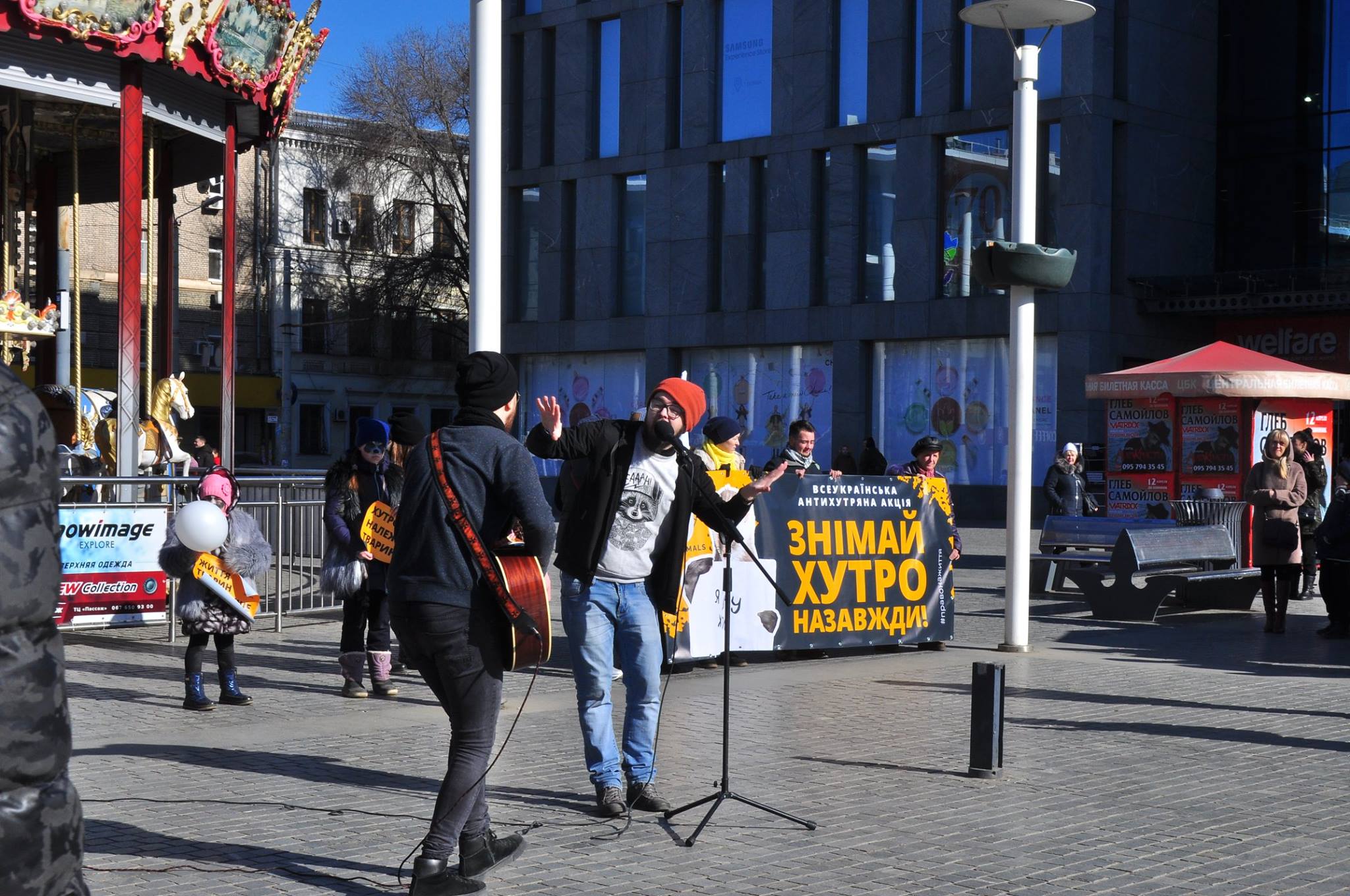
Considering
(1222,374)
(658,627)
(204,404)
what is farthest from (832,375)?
(658,627)

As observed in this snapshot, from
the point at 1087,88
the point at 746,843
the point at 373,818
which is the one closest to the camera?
the point at 746,843

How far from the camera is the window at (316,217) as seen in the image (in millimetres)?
58656

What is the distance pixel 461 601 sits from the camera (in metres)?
5.64

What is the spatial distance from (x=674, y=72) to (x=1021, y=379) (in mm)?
29219

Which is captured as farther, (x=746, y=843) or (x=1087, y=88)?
(x=1087, y=88)

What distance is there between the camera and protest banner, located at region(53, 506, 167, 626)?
13398 mm

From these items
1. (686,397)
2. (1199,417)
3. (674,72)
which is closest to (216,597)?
(686,397)

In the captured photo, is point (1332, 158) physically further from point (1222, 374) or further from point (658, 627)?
point (658, 627)

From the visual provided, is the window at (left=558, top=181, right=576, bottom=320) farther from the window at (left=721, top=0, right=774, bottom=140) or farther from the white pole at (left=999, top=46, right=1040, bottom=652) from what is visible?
the white pole at (left=999, top=46, right=1040, bottom=652)

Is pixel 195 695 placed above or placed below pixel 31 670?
below

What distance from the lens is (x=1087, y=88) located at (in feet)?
111

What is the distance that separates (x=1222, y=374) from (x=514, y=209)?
27.5m

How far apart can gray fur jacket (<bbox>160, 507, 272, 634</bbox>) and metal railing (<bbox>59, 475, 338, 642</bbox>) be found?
154 inches

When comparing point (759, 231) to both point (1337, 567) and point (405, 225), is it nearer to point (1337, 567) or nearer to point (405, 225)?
point (405, 225)
